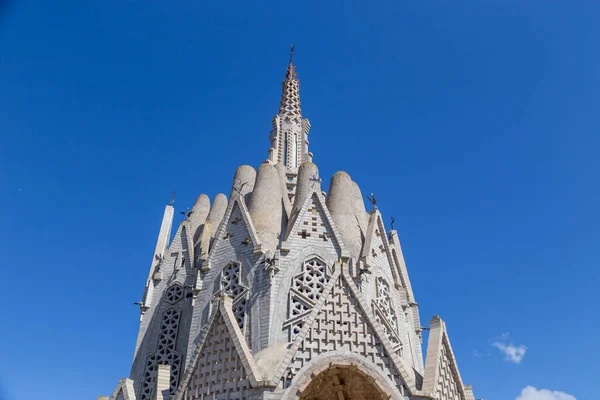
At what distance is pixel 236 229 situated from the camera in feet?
69.3

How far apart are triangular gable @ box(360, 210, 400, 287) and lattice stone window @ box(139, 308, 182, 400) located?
28.8 ft

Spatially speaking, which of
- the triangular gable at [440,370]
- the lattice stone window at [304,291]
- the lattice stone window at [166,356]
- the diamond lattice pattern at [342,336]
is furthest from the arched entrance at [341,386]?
the lattice stone window at [166,356]

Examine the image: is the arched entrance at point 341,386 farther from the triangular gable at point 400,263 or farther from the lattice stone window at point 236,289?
the triangular gable at point 400,263

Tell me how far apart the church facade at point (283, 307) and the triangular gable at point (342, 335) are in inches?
1.0

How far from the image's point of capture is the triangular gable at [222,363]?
11.1m

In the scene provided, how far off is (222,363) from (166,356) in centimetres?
998

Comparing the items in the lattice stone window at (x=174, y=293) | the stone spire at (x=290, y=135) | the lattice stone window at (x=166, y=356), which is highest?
the stone spire at (x=290, y=135)

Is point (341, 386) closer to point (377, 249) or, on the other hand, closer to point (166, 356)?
point (377, 249)

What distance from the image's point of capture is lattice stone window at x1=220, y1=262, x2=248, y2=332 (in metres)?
19.0

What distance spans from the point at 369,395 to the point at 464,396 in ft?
9.75

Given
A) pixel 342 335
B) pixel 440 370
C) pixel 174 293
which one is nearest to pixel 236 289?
pixel 174 293

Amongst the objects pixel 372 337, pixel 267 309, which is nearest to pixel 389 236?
pixel 267 309

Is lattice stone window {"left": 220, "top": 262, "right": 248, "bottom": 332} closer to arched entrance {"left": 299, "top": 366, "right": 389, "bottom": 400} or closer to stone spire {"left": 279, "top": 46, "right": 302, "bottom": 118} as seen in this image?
arched entrance {"left": 299, "top": 366, "right": 389, "bottom": 400}

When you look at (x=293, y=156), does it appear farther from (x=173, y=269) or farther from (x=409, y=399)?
(x=409, y=399)
